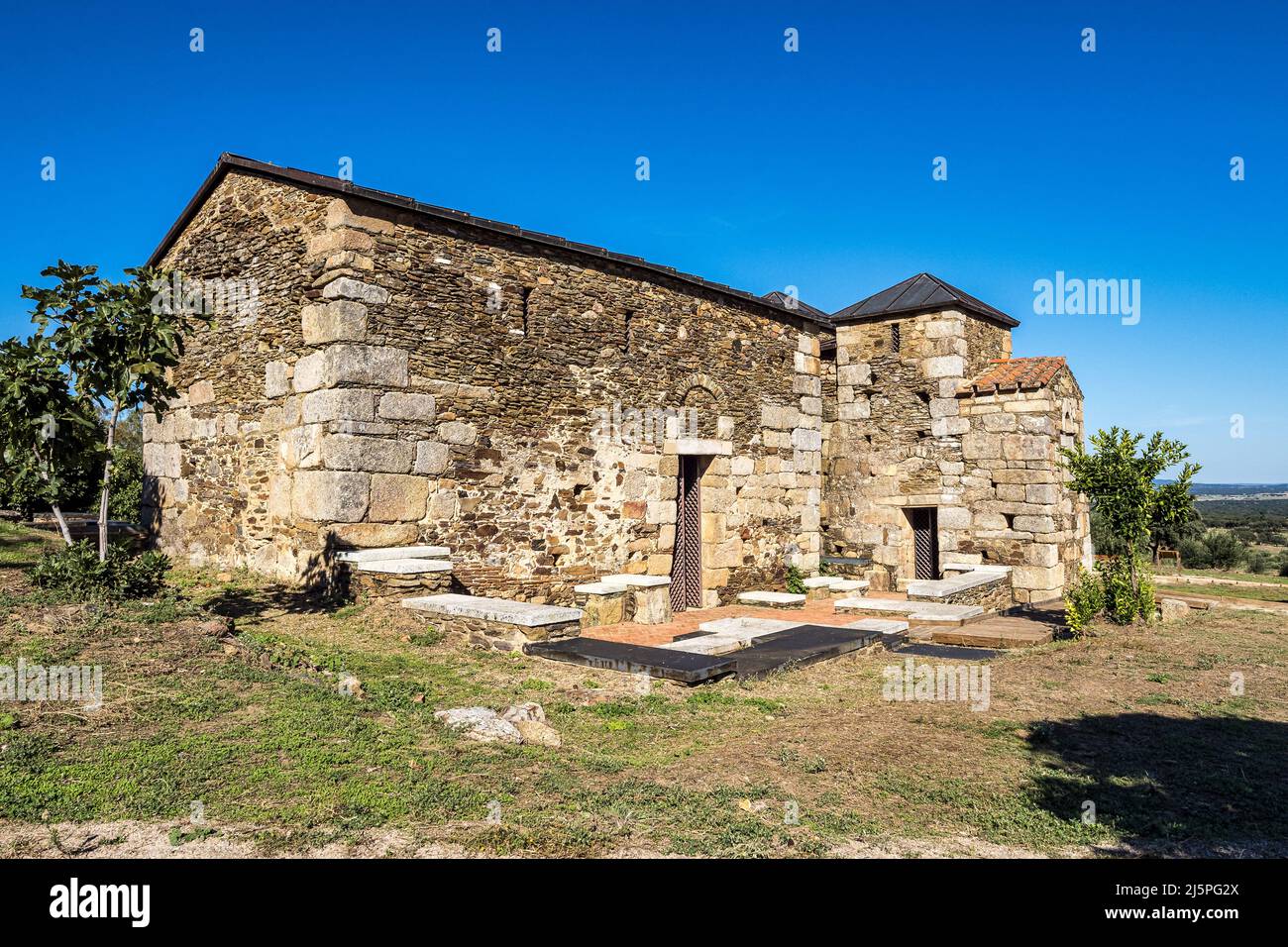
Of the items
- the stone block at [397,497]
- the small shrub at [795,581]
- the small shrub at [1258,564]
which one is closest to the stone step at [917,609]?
the small shrub at [795,581]

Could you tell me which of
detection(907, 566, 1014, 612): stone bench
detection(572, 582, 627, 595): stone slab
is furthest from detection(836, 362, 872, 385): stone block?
detection(572, 582, 627, 595): stone slab

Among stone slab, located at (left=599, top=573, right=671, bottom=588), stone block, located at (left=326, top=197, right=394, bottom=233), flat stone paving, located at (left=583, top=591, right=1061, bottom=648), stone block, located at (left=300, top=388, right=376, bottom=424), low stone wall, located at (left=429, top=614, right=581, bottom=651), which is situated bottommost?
flat stone paving, located at (left=583, top=591, right=1061, bottom=648)

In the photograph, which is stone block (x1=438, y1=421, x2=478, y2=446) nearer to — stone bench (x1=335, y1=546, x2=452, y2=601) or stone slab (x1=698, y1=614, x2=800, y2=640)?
stone bench (x1=335, y1=546, x2=452, y2=601)

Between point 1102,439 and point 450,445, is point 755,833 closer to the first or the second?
point 450,445

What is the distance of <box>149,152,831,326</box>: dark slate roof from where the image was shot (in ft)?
31.1

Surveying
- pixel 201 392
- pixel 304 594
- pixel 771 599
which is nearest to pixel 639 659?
pixel 304 594

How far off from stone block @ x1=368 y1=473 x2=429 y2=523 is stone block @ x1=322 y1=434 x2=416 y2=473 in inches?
4.8

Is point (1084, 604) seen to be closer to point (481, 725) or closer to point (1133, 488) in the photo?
point (1133, 488)

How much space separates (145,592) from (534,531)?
14.4ft

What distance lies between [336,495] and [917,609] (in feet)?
24.4

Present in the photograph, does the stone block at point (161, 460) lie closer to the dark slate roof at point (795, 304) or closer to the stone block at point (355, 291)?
the stone block at point (355, 291)

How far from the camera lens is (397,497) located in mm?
9516
